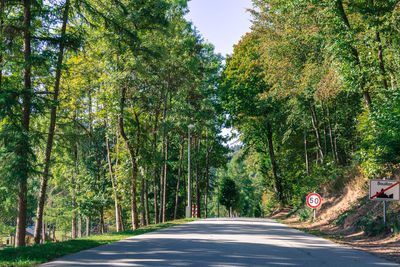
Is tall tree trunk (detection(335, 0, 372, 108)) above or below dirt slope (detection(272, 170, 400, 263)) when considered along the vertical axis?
above

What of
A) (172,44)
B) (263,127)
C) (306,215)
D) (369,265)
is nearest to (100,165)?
(172,44)

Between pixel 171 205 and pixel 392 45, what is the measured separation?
3550 centimetres

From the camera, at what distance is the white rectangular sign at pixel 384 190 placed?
11.4 m

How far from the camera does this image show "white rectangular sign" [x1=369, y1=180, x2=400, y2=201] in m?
11.4

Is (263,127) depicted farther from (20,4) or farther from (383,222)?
(20,4)

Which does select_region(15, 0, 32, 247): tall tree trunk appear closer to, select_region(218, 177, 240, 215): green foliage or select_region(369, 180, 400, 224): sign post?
select_region(369, 180, 400, 224): sign post

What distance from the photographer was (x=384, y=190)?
1146 cm

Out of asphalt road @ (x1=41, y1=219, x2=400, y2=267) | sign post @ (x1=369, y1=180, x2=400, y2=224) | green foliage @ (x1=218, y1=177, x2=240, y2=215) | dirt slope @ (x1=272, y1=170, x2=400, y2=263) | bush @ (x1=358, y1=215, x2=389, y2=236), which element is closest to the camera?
asphalt road @ (x1=41, y1=219, x2=400, y2=267)

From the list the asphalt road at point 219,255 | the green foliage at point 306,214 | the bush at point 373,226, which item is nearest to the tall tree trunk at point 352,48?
the bush at point 373,226

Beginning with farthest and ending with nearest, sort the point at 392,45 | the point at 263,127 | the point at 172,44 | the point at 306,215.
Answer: the point at 263,127
the point at 172,44
the point at 306,215
the point at 392,45

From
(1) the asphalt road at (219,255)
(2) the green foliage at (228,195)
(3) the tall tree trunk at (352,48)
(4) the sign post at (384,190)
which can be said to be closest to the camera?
(1) the asphalt road at (219,255)

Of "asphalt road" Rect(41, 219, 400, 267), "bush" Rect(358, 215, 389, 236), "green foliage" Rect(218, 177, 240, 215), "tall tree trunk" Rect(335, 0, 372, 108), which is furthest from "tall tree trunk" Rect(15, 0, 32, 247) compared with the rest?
"green foliage" Rect(218, 177, 240, 215)

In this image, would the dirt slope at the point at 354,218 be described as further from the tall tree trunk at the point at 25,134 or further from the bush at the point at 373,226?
the tall tree trunk at the point at 25,134

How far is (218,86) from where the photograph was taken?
37.1 metres
